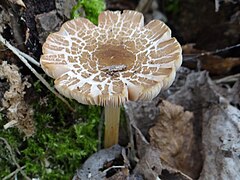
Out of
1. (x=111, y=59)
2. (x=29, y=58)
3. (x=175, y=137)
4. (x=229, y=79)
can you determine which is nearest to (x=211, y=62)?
(x=229, y=79)

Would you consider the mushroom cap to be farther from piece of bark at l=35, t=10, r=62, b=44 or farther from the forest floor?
the forest floor

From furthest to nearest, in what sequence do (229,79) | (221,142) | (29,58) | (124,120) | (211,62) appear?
(211,62) → (229,79) → (124,120) → (221,142) → (29,58)

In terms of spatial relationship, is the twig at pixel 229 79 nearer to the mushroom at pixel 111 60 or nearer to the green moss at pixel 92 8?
the mushroom at pixel 111 60

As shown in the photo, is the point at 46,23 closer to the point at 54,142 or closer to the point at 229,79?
the point at 54,142

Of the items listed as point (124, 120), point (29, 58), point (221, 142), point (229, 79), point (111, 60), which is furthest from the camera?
point (229, 79)

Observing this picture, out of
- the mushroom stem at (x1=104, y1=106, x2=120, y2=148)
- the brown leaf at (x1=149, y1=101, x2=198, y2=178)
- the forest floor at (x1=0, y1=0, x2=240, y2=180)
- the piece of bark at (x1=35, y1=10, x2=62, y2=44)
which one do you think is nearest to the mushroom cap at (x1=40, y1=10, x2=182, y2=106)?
the piece of bark at (x1=35, y1=10, x2=62, y2=44)

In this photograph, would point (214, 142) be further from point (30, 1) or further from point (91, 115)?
point (30, 1)

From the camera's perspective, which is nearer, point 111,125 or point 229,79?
point 111,125
